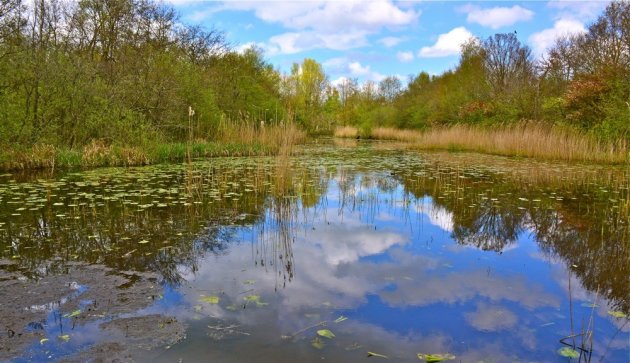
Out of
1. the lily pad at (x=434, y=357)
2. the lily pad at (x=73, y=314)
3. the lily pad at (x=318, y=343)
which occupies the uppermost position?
the lily pad at (x=73, y=314)

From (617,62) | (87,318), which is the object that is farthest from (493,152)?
(87,318)

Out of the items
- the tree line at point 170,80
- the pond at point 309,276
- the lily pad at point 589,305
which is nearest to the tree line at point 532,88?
the tree line at point 170,80

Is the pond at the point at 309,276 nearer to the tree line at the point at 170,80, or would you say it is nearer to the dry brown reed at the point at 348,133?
the tree line at the point at 170,80

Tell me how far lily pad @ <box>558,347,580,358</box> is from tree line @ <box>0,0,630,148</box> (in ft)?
20.4

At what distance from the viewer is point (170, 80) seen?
41.9 feet

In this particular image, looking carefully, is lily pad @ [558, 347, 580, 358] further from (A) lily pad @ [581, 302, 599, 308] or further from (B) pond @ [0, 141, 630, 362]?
(A) lily pad @ [581, 302, 599, 308]

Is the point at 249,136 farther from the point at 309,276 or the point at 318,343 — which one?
the point at 318,343

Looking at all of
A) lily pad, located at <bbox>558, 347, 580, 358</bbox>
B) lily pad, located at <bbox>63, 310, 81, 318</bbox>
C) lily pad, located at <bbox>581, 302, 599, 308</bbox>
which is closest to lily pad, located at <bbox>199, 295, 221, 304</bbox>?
lily pad, located at <bbox>63, 310, 81, 318</bbox>

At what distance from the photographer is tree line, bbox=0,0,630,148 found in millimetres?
9867

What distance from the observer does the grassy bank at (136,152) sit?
9.33 metres

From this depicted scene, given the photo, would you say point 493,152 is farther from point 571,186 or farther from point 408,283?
point 408,283

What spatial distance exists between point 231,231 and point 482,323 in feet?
9.16

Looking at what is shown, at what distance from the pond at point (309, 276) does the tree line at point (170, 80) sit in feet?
11.4

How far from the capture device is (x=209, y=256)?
3.71m
